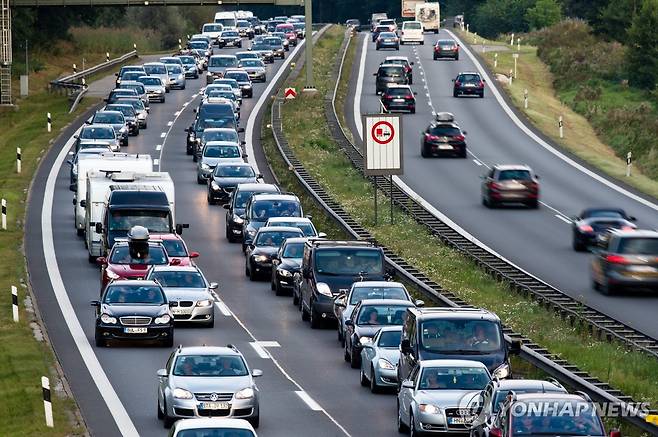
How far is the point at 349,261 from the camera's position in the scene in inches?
1629

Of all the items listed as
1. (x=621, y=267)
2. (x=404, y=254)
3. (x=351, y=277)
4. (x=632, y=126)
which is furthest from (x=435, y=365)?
(x=632, y=126)

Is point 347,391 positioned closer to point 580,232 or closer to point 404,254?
point 404,254

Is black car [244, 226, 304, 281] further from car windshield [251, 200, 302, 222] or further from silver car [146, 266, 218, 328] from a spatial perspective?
silver car [146, 266, 218, 328]

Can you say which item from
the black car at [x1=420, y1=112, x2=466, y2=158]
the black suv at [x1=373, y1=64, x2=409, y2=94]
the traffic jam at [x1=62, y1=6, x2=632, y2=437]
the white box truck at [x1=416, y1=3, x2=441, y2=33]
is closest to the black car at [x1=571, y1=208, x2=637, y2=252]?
the traffic jam at [x1=62, y1=6, x2=632, y2=437]

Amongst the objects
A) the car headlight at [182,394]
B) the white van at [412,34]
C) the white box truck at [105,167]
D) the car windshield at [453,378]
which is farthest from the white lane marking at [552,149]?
the car headlight at [182,394]

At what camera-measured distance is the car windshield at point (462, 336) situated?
29.9 m

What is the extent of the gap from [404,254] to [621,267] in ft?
22.9

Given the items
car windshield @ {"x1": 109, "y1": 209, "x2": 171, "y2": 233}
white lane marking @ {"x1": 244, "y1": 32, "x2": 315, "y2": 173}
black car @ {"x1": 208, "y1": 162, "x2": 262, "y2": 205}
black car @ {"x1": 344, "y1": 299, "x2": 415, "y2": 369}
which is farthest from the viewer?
white lane marking @ {"x1": 244, "y1": 32, "x2": 315, "y2": 173}

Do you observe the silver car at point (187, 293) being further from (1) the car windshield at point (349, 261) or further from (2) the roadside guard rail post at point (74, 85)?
(2) the roadside guard rail post at point (74, 85)

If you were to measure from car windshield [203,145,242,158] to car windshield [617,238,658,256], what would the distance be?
25.0 metres

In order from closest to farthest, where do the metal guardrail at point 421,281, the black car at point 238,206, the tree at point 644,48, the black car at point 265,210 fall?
the metal guardrail at point 421,281 → the black car at point 265,210 → the black car at point 238,206 → the tree at point 644,48

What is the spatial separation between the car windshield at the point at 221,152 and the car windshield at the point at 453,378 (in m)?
40.9

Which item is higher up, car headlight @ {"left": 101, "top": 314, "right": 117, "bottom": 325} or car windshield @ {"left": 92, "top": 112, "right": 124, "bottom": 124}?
car windshield @ {"left": 92, "top": 112, "right": 124, "bottom": 124}

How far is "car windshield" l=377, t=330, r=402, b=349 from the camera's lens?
32125 millimetres
